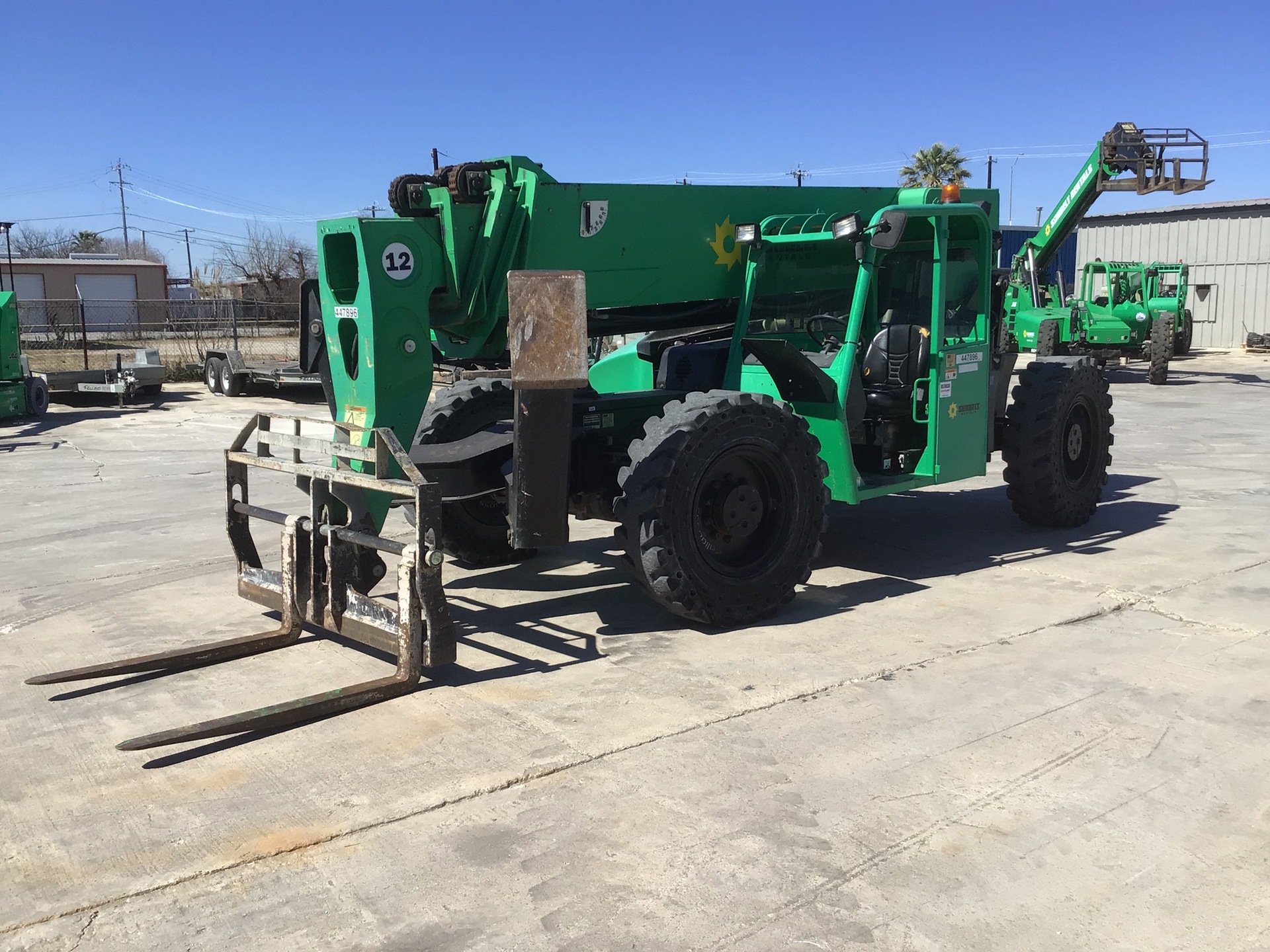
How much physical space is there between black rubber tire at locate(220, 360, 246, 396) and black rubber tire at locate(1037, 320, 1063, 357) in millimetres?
16464

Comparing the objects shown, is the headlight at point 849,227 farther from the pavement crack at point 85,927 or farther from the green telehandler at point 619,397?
the pavement crack at point 85,927

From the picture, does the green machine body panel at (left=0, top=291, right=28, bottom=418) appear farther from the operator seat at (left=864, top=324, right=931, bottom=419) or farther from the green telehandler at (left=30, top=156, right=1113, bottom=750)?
the operator seat at (left=864, top=324, right=931, bottom=419)

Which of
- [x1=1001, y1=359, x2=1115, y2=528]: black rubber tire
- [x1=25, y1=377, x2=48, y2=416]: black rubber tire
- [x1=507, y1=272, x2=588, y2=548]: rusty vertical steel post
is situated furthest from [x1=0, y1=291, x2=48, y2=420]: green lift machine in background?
[x1=1001, y1=359, x2=1115, y2=528]: black rubber tire

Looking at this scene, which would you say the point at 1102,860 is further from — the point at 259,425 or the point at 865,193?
the point at 865,193

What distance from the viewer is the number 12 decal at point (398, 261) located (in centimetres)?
609

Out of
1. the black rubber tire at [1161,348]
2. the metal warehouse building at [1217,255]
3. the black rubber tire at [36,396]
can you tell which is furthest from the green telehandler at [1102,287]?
the black rubber tire at [36,396]

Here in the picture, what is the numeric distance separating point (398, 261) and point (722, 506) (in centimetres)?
226

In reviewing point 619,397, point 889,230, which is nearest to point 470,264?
point 619,397

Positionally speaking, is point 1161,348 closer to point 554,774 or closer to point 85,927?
point 554,774

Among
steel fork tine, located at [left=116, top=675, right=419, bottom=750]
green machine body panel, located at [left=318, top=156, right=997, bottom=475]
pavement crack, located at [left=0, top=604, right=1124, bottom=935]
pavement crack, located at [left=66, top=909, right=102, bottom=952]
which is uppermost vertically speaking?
green machine body panel, located at [left=318, top=156, right=997, bottom=475]

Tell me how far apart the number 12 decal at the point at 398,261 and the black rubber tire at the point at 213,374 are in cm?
1933

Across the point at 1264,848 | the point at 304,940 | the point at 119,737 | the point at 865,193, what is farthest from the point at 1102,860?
the point at 865,193

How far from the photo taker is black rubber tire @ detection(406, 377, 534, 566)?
7.72m

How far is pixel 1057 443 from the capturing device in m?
8.92
